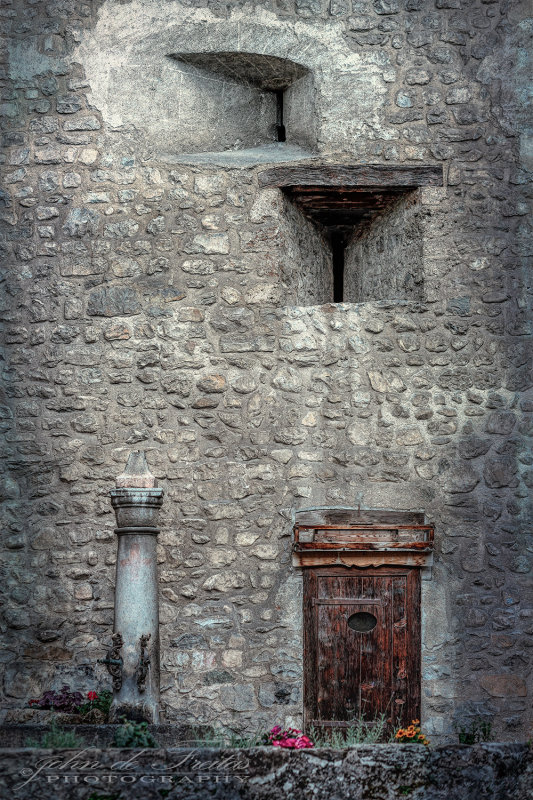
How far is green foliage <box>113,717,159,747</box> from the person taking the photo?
5.06 m

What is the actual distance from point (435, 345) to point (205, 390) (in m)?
1.50

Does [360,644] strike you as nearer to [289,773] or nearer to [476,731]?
[476,731]

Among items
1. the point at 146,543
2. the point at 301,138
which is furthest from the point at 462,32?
the point at 146,543

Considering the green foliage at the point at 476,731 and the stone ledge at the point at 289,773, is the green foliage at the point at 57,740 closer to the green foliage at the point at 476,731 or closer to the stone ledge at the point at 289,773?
the stone ledge at the point at 289,773

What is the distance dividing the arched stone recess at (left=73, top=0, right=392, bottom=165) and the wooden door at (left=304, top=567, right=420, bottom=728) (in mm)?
2779

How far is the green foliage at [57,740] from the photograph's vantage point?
496 cm

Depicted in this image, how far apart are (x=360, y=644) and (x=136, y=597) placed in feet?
5.45

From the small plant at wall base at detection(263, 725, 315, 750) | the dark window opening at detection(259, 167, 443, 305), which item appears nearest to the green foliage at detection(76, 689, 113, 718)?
the small plant at wall base at detection(263, 725, 315, 750)

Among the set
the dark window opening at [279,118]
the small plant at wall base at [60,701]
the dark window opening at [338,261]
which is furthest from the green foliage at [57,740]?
the dark window opening at [279,118]

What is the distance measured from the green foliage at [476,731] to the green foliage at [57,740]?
255 cm

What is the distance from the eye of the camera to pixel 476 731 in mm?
6840

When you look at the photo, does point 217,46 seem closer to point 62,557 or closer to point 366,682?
point 62,557

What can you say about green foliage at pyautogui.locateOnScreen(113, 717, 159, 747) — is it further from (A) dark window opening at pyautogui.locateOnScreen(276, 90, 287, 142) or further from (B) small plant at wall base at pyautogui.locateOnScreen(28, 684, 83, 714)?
(A) dark window opening at pyautogui.locateOnScreen(276, 90, 287, 142)

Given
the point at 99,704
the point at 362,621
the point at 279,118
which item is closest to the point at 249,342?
the point at 279,118
